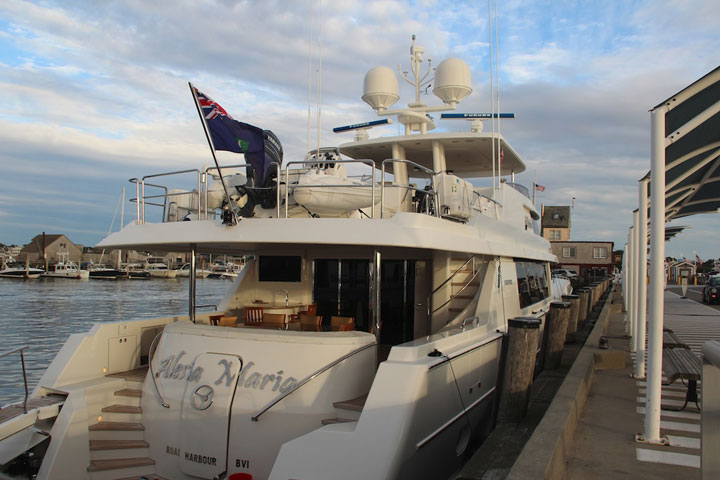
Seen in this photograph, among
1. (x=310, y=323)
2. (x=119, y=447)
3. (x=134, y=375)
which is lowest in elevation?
(x=119, y=447)

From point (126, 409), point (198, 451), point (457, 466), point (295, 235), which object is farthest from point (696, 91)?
point (126, 409)

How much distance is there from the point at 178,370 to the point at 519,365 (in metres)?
3.72

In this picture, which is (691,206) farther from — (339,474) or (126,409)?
(126,409)

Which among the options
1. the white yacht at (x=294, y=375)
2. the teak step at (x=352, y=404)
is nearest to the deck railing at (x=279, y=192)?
the white yacht at (x=294, y=375)

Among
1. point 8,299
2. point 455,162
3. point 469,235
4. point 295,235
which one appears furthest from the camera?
point 8,299

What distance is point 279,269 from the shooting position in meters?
9.09

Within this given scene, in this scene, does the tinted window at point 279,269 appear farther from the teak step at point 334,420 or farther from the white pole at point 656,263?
the white pole at point 656,263

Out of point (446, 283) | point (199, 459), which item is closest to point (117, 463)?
point (199, 459)

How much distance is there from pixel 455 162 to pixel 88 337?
27.0 feet

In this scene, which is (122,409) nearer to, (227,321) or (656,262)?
(227,321)

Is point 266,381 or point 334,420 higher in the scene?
point 266,381

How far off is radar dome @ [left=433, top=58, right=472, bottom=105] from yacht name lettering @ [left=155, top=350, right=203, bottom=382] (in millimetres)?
7577

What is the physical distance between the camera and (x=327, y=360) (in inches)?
211

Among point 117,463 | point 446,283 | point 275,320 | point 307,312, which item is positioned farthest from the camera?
point 307,312
